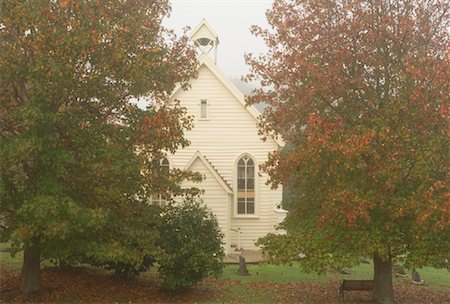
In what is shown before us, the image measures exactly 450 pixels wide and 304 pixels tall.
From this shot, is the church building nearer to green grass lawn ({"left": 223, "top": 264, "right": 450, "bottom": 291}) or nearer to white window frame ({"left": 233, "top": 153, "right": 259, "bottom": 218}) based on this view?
white window frame ({"left": 233, "top": 153, "right": 259, "bottom": 218})

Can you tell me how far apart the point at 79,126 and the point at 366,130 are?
745 centimetres

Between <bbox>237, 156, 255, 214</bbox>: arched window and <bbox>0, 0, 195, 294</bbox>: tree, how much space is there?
592 inches

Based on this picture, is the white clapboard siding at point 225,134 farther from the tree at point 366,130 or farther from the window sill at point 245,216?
the tree at point 366,130

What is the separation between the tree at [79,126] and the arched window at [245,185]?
15.0 metres

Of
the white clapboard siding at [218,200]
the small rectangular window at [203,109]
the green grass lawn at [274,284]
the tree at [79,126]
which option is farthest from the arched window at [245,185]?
the tree at [79,126]

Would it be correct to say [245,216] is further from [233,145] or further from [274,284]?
[274,284]

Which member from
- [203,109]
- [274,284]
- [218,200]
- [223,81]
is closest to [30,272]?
[274,284]

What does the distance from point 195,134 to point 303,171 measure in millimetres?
16180

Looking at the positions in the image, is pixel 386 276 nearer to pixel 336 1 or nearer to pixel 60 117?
pixel 336 1

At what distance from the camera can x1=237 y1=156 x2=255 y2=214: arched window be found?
29.4m

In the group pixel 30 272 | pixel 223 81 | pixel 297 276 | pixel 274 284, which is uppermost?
pixel 223 81

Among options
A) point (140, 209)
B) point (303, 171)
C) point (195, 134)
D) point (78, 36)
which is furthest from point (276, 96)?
point (195, 134)

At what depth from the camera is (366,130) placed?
12500 mm

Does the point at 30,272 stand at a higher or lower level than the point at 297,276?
higher
